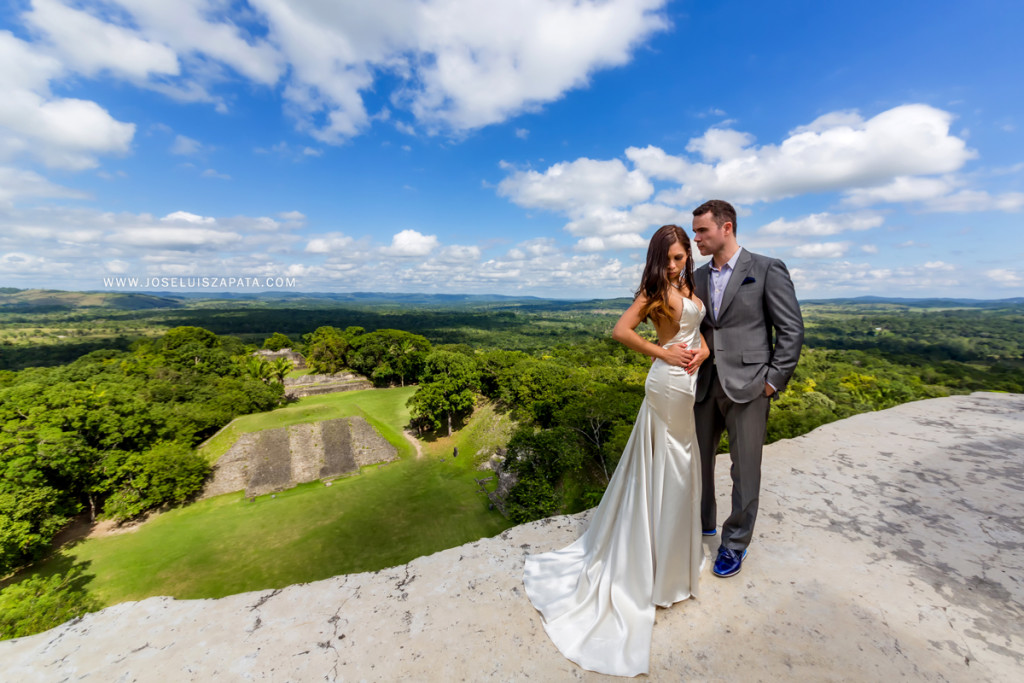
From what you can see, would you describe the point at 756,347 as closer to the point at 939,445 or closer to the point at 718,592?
the point at 718,592

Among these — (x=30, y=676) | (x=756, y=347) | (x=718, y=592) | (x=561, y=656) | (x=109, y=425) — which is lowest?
(x=109, y=425)

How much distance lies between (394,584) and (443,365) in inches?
1101

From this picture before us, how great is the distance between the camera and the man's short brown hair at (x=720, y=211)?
9.73 ft

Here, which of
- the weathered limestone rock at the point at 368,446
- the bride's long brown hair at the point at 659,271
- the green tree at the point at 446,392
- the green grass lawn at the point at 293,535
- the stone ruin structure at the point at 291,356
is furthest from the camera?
the stone ruin structure at the point at 291,356

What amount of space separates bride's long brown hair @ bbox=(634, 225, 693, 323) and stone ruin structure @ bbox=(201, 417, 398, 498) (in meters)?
23.2

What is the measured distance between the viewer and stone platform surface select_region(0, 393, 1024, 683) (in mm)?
2408

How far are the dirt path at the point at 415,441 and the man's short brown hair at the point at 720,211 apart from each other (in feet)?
79.9

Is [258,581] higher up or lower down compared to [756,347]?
lower down

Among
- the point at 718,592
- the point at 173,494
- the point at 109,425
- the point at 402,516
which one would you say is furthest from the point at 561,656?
the point at 109,425

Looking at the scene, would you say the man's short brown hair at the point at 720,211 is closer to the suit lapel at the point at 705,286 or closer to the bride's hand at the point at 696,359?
the suit lapel at the point at 705,286

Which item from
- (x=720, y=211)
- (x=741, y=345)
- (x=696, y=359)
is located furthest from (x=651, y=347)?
(x=720, y=211)

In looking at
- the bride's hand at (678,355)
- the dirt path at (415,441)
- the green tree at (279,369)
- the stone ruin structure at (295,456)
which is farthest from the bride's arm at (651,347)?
the green tree at (279,369)

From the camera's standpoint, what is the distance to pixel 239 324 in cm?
12050

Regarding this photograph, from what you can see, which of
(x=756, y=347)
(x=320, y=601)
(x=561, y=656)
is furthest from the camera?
(x=320, y=601)
